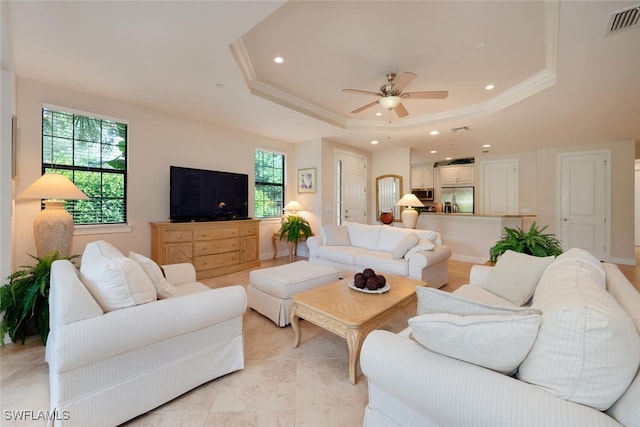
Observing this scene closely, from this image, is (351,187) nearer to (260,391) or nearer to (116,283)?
(260,391)

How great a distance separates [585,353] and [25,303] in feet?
11.1

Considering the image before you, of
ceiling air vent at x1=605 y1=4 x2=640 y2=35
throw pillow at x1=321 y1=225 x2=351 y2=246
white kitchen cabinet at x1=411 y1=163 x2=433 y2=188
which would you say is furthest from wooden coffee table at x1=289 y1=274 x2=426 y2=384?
white kitchen cabinet at x1=411 y1=163 x2=433 y2=188

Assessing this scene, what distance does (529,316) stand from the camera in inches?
35.0

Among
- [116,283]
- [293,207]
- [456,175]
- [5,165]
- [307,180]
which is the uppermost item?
[456,175]

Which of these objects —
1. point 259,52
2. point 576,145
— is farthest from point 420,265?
point 576,145

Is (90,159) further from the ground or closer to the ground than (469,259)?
further from the ground

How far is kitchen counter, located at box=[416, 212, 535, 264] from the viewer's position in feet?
16.8

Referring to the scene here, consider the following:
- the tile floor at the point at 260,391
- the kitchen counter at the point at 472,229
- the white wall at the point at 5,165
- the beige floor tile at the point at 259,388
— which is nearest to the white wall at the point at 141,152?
the white wall at the point at 5,165

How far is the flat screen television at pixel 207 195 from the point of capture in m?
4.11

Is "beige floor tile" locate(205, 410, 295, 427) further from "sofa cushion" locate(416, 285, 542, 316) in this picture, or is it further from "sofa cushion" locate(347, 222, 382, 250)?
"sofa cushion" locate(347, 222, 382, 250)

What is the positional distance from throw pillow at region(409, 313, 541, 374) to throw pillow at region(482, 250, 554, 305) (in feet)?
4.15

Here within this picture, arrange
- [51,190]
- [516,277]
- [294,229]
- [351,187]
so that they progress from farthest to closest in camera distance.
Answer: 1. [351,187]
2. [294,229]
3. [51,190]
4. [516,277]

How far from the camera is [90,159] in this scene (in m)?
3.48

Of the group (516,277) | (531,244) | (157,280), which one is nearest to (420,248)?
(531,244)
